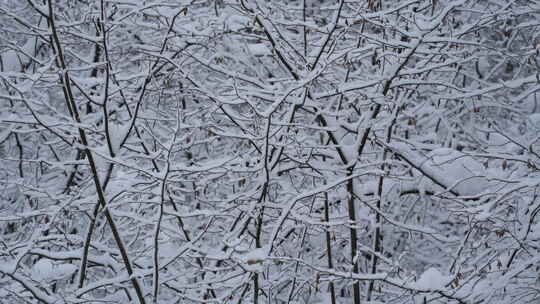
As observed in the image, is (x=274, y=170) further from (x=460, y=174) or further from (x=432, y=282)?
(x=460, y=174)

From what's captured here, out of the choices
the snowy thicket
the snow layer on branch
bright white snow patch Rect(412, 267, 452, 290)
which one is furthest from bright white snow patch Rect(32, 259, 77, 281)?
the snow layer on branch

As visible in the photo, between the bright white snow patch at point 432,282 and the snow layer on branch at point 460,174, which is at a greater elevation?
the snow layer on branch at point 460,174

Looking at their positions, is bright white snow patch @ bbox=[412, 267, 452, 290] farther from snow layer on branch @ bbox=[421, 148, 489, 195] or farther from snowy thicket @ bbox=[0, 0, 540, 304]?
snow layer on branch @ bbox=[421, 148, 489, 195]

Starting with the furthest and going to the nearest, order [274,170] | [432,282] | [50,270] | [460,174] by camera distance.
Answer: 1. [460,174]
2. [274,170]
3. [50,270]
4. [432,282]

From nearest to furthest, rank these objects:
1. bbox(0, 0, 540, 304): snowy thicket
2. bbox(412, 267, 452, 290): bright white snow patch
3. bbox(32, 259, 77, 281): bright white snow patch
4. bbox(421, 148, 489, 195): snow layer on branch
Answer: bbox(412, 267, 452, 290): bright white snow patch, bbox(0, 0, 540, 304): snowy thicket, bbox(32, 259, 77, 281): bright white snow patch, bbox(421, 148, 489, 195): snow layer on branch

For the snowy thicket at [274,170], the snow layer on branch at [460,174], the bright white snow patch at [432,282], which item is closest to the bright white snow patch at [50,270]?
the snowy thicket at [274,170]

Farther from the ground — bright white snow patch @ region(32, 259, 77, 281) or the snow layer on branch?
the snow layer on branch

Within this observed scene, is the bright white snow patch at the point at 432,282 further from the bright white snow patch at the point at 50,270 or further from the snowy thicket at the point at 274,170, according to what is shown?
the bright white snow patch at the point at 50,270

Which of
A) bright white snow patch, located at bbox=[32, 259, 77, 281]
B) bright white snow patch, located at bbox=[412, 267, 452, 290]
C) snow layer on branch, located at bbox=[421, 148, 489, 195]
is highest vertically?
snow layer on branch, located at bbox=[421, 148, 489, 195]

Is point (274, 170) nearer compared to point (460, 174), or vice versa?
point (274, 170)

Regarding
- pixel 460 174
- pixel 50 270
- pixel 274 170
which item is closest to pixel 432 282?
pixel 274 170

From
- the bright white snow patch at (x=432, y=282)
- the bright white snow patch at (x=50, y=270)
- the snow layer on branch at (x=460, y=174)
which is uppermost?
the snow layer on branch at (x=460, y=174)

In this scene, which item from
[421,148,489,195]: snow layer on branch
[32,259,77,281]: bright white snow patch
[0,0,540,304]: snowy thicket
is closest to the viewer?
[0,0,540,304]: snowy thicket

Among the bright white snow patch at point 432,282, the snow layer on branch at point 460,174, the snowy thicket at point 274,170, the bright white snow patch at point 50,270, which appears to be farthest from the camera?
the snow layer on branch at point 460,174
